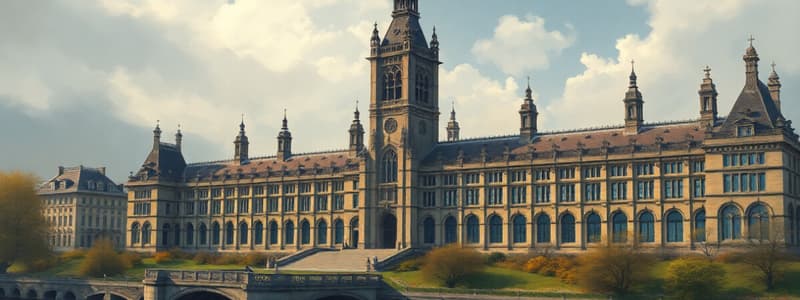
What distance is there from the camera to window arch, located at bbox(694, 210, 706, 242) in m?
105

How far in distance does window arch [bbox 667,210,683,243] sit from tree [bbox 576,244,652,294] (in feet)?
62.4

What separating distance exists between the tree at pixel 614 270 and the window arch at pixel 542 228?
26.8m

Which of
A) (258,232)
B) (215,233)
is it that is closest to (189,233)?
(215,233)

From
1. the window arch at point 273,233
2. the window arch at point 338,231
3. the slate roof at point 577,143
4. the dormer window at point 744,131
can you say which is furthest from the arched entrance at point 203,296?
the dormer window at point 744,131

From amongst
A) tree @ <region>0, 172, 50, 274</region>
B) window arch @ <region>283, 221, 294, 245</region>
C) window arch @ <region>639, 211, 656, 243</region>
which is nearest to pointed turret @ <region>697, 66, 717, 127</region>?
window arch @ <region>639, 211, 656, 243</region>

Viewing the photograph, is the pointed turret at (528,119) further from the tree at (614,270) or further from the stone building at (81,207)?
the stone building at (81,207)

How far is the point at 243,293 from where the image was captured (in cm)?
8731

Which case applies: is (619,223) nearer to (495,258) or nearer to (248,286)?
Answer: (495,258)

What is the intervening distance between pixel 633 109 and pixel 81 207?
112 m

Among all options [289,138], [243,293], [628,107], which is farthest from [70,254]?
[628,107]

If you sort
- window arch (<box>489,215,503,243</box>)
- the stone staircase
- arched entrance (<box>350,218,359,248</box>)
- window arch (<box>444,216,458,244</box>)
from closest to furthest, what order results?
1. the stone staircase
2. window arch (<box>489,215,503,243</box>)
3. window arch (<box>444,216,458,244</box>)
4. arched entrance (<box>350,218,359,248</box>)

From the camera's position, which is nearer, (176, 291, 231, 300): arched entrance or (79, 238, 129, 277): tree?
(176, 291, 231, 300): arched entrance

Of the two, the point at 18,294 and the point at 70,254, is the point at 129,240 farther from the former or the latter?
the point at 18,294

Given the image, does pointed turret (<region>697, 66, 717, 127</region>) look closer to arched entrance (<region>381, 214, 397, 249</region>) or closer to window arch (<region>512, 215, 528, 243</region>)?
window arch (<region>512, 215, 528, 243</region>)
